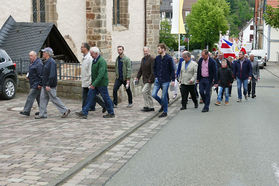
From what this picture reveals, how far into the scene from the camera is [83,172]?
18.5 feet

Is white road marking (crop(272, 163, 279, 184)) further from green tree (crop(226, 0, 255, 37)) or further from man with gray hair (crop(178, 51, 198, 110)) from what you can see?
green tree (crop(226, 0, 255, 37))

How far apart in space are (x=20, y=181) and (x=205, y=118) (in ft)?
20.9

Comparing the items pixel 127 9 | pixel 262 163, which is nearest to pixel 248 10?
pixel 127 9

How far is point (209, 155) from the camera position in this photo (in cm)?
659

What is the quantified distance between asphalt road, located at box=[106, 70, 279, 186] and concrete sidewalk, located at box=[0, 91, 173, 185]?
2.66ft

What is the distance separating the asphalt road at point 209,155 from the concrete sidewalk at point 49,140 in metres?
0.81

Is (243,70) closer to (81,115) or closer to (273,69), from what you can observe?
(81,115)

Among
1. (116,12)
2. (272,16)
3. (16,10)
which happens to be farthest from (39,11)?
(272,16)

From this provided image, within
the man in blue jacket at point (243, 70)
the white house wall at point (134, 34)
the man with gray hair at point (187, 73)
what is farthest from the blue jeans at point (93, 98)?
the white house wall at point (134, 34)

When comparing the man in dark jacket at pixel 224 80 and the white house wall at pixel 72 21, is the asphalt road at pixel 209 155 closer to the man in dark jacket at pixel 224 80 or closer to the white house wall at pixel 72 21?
the man in dark jacket at pixel 224 80

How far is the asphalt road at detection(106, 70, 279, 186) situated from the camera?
5.30m

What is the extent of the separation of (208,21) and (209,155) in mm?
65311

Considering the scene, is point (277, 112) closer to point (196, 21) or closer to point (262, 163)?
point (262, 163)

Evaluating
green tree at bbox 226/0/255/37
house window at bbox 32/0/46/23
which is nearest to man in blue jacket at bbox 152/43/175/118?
house window at bbox 32/0/46/23
